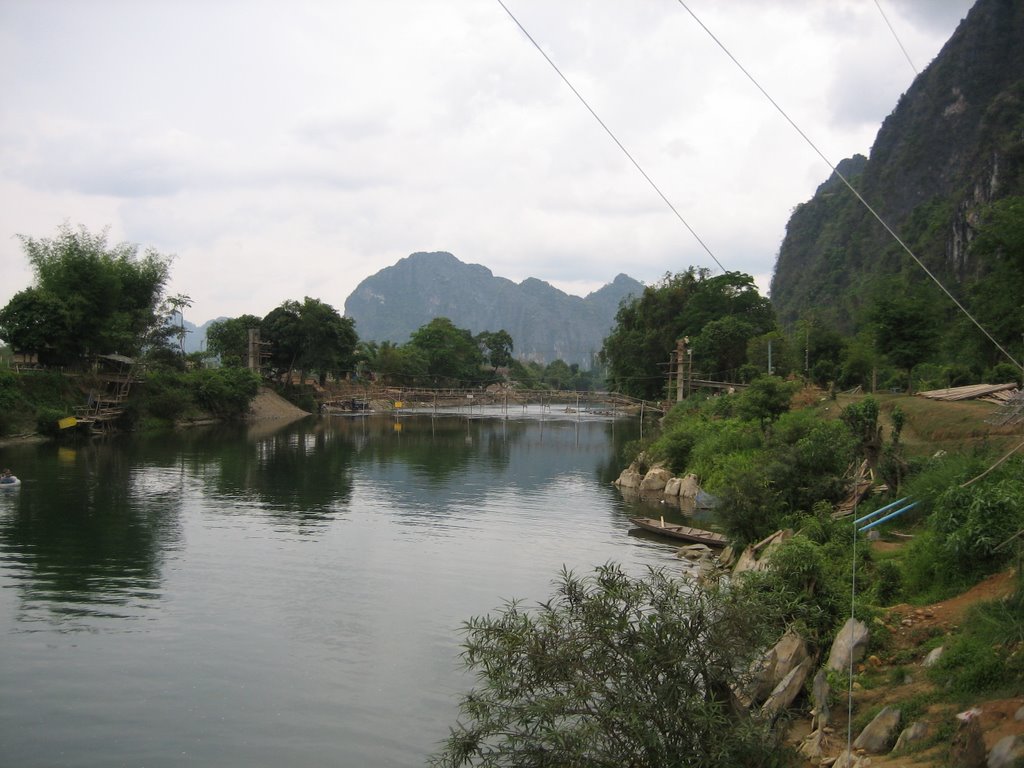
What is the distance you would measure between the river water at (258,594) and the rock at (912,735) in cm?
542

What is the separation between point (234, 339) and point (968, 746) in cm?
7378

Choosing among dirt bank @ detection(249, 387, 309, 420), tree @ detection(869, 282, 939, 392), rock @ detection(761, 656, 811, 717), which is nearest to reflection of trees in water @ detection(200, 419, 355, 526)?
dirt bank @ detection(249, 387, 309, 420)

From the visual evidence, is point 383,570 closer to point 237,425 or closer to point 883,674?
point 883,674

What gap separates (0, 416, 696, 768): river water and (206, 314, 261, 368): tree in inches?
1487

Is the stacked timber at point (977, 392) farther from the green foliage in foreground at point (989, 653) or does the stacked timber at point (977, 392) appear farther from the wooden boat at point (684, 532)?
the green foliage in foreground at point (989, 653)

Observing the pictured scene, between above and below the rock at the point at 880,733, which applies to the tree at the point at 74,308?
above

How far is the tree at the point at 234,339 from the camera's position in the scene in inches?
2879

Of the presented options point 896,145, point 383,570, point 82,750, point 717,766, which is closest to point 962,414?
point 383,570

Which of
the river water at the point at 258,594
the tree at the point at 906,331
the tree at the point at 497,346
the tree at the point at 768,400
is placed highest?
the tree at the point at 497,346

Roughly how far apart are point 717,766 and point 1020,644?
3588 millimetres

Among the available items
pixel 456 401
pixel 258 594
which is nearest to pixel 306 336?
pixel 456 401

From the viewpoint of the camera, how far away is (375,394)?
3410 inches

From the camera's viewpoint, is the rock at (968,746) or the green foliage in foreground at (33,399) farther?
the green foliage in foreground at (33,399)

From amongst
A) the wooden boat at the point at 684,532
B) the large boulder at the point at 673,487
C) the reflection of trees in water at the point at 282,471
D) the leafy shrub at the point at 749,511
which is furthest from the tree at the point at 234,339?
the leafy shrub at the point at 749,511
